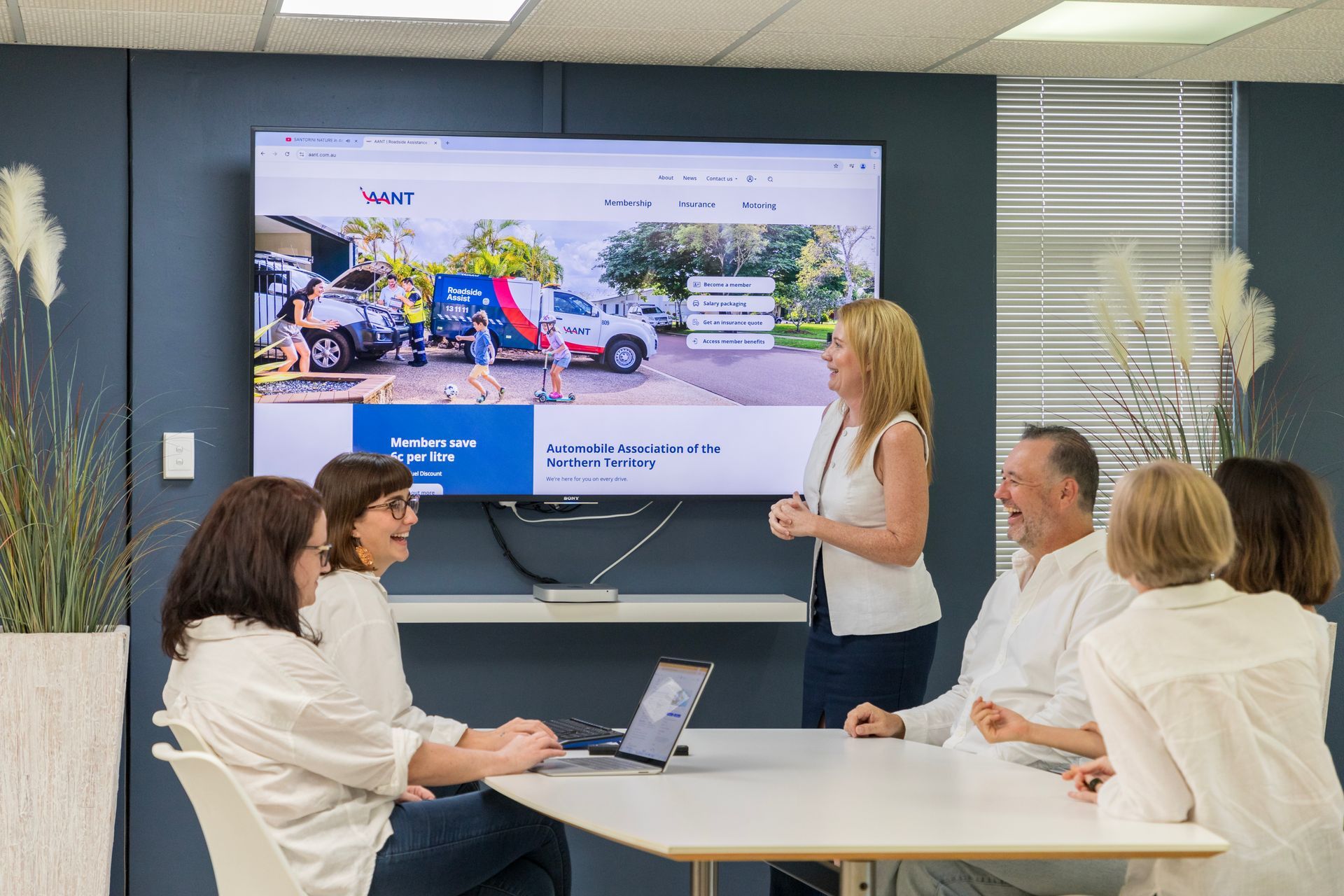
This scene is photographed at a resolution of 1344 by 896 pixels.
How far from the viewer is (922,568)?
3.26 metres

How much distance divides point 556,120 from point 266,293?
993mm

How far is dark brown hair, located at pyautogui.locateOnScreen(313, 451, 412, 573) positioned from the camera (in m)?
2.71

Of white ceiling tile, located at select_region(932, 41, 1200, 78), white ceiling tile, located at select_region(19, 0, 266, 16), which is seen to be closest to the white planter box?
white ceiling tile, located at select_region(19, 0, 266, 16)

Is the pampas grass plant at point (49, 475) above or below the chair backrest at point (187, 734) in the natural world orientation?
above

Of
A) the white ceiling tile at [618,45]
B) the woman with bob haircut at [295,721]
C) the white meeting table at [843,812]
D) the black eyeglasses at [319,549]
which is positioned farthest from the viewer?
the white ceiling tile at [618,45]

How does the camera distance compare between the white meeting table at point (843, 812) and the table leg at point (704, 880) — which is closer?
the white meeting table at point (843, 812)

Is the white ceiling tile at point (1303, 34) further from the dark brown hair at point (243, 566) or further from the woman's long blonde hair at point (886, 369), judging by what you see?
the dark brown hair at point (243, 566)

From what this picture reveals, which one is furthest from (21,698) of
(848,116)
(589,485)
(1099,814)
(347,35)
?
(848,116)

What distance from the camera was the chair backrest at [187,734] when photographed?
6.64 feet

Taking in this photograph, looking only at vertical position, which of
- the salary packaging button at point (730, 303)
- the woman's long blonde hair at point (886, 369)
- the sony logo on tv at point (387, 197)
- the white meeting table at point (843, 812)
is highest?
the sony logo on tv at point (387, 197)

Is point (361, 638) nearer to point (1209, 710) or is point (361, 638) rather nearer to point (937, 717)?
point (937, 717)

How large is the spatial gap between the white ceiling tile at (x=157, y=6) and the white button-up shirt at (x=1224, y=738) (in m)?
2.66

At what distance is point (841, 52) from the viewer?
394 cm

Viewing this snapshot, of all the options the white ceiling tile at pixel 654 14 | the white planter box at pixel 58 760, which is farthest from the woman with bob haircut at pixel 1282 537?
the white planter box at pixel 58 760
